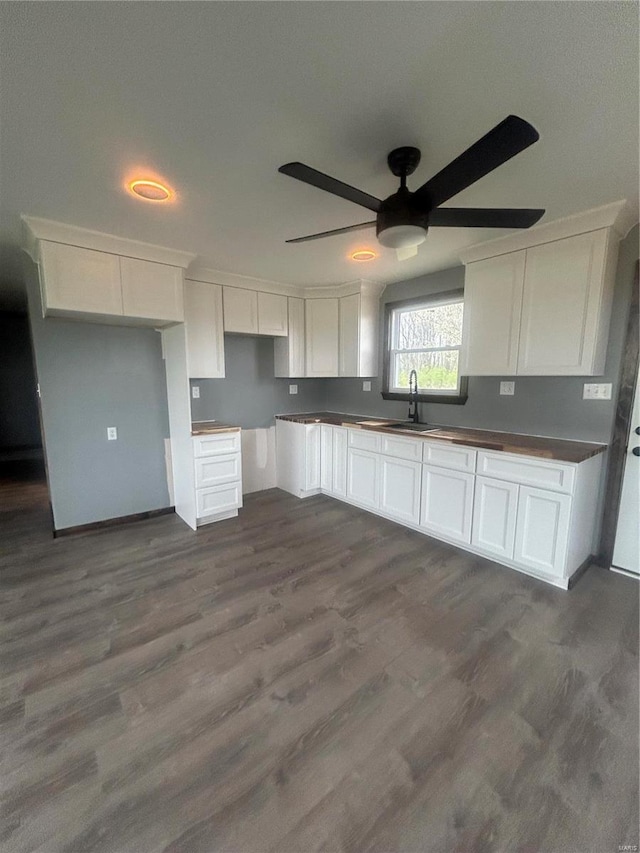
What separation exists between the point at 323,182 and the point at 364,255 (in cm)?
165

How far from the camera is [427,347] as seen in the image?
11.8 ft

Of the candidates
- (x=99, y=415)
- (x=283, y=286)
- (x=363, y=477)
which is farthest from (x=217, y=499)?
(x=283, y=286)

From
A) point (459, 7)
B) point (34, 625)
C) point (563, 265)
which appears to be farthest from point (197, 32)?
point (34, 625)

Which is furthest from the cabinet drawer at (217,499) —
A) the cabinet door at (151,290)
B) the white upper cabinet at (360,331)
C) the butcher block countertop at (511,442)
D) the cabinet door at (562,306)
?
the cabinet door at (562,306)

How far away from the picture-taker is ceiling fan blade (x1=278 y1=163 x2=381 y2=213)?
1.28 m

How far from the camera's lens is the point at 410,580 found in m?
2.41

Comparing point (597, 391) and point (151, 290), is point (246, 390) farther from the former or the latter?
point (597, 391)

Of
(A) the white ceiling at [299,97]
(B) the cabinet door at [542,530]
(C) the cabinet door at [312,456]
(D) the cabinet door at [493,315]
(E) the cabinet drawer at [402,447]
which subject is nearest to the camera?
(A) the white ceiling at [299,97]

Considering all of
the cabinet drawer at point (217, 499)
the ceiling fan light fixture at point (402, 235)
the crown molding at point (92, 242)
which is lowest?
the cabinet drawer at point (217, 499)

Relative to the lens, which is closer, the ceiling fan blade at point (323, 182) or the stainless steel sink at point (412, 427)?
the ceiling fan blade at point (323, 182)

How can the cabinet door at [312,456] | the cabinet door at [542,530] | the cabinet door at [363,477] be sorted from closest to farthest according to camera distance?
the cabinet door at [542,530] < the cabinet door at [363,477] < the cabinet door at [312,456]

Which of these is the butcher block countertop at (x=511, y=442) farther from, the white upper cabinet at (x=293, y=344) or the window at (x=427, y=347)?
the white upper cabinet at (x=293, y=344)

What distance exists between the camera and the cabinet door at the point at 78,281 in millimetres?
2369

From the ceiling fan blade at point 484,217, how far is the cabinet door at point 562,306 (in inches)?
37.6
